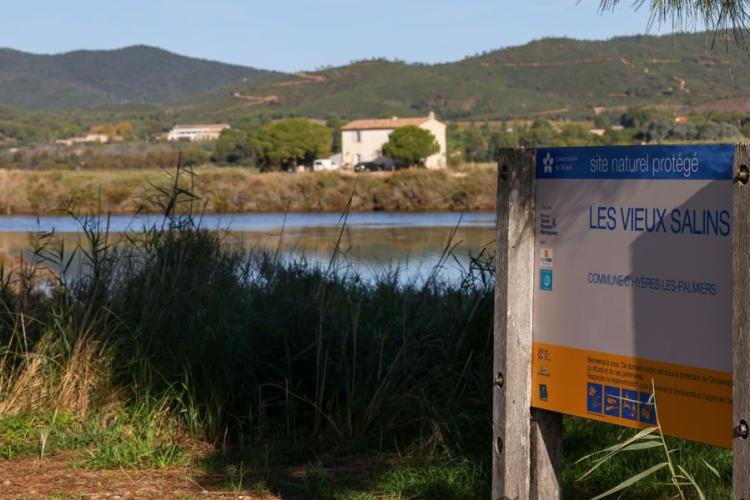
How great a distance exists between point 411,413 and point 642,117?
228ft

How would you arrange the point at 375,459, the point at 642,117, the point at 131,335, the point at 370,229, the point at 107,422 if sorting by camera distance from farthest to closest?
the point at 642,117, the point at 370,229, the point at 131,335, the point at 107,422, the point at 375,459

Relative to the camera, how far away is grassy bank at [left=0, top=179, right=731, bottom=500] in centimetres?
527

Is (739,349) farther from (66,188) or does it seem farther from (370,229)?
(66,188)

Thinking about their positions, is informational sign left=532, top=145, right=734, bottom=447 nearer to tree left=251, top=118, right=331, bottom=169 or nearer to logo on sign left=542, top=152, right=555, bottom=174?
logo on sign left=542, top=152, right=555, bottom=174

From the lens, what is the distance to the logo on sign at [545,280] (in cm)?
368

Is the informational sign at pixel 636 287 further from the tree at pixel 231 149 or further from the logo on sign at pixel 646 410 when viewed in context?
the tree at pixel 231 149

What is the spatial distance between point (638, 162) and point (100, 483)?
311cm

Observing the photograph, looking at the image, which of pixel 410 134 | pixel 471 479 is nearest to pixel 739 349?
pixel 471 479

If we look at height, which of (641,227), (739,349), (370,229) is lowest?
(370,229)

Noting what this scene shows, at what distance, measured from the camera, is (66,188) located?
3984 cm

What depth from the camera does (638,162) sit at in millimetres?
3381

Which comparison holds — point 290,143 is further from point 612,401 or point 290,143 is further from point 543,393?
point 612,401

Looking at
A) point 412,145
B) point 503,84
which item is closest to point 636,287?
point 412,145

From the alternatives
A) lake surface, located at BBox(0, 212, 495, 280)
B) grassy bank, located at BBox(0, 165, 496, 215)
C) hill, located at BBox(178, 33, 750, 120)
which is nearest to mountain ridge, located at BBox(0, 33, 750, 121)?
hill, located at BBox(178, 33, 750, 120)
